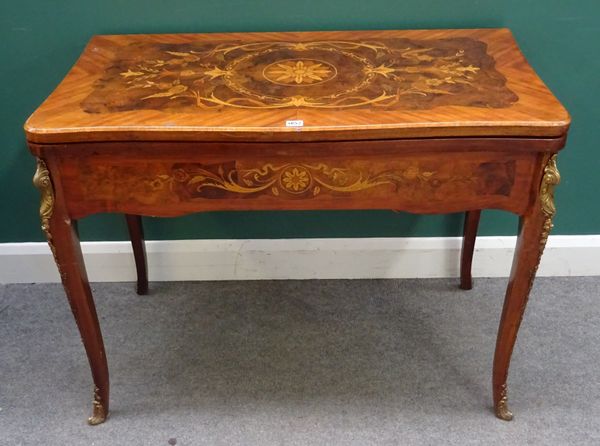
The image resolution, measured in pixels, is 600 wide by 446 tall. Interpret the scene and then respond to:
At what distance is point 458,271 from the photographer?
6.63ft

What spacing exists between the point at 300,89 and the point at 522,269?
564 millimetres

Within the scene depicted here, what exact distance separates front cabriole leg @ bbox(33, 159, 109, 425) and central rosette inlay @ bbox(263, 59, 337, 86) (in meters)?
0.48

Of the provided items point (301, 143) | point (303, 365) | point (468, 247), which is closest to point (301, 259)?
point (303, 365)

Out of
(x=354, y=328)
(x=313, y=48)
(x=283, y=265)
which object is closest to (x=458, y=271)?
(x=354, y=328)

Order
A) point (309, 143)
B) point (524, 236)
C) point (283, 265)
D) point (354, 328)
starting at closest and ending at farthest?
point (309, 143)
point (524, 236)
point (354, 328)
point (283, 265)

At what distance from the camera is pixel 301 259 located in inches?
78.6

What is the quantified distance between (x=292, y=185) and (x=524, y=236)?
46 centimetres

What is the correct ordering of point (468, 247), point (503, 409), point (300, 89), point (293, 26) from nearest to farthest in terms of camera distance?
1. point (300, 89)
2. point (503, 409)
3. point (293, 26)
4. point (468, 247)

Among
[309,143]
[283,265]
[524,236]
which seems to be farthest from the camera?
[283,265]

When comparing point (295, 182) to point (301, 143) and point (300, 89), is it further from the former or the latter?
point (300, 89)

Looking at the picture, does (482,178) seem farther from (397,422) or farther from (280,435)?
(280,435)

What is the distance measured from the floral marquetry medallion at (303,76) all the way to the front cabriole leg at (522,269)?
0.18 meters

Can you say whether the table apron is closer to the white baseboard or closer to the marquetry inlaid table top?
the marquetry inlaid table top

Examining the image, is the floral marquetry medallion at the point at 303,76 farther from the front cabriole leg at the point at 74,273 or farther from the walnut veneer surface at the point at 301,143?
the front cabriole leg at the point at 74,273
